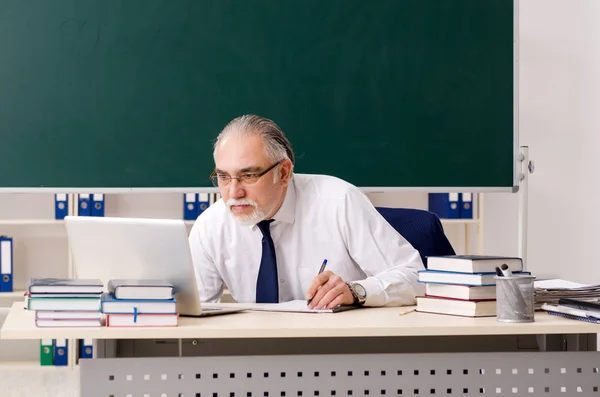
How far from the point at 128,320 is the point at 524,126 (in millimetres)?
3731

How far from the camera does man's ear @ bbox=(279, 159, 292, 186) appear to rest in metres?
2.64

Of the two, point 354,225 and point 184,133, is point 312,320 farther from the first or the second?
point 184,133

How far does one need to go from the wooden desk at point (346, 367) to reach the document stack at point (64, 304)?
0.10 ft

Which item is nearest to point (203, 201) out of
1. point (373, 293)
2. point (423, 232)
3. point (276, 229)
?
point (276, 229)

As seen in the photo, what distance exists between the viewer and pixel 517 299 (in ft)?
6.22

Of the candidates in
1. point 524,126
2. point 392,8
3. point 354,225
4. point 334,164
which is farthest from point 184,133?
point 524,126

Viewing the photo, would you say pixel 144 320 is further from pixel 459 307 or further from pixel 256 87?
pixel 256 87

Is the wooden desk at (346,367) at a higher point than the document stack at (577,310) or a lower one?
lower

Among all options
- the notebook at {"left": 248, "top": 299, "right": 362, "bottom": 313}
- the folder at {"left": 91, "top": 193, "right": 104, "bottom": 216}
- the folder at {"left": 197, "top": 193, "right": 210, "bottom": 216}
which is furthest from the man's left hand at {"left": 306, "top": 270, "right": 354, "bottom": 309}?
the folder at {"left": 91, "top": 193, "right": 104, "bottom": 216}

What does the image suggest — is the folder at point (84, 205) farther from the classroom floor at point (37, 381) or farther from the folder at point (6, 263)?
the classroom floor at point (37, 381)

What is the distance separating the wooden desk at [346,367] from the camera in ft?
5.99

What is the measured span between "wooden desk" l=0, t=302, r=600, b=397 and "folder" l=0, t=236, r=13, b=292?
10.0 feet

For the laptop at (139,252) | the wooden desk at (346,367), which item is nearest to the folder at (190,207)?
the laptop at (139,252)

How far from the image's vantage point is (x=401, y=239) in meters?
2.55
